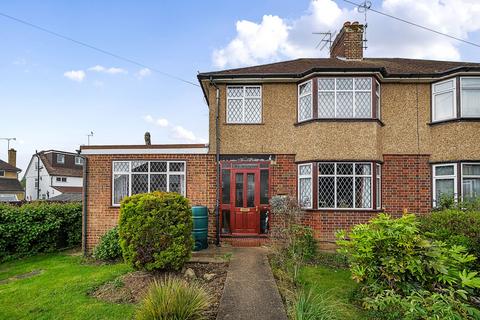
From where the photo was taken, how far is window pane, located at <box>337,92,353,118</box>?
30.2ft

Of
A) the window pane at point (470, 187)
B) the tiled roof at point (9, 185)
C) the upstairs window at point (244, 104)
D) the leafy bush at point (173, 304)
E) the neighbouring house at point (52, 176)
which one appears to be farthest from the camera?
the tiled roof at point (9, 185)

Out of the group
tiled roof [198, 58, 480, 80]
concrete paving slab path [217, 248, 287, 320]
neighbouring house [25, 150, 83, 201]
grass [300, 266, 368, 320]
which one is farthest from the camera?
neighbouring house [25, 150, 83, 201]

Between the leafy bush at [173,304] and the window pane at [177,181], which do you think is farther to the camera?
the window pane at [177,181]

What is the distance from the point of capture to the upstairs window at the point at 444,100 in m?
9.18

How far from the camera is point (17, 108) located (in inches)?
440

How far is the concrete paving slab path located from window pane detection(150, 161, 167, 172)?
3888mm

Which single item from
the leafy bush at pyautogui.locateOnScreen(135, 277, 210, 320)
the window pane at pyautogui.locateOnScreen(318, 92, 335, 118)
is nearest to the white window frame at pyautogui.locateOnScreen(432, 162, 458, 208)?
the window pane at pyautogui.locateOnScreen(318, 92, 335, 118)

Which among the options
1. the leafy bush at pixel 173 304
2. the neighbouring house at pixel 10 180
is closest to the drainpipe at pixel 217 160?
the leafy bush at pixel 173 304

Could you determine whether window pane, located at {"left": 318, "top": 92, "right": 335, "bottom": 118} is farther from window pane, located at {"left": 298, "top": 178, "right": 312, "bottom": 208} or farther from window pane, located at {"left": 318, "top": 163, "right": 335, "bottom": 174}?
window pane, located at {"left": 298, "top": 178, "right": 312, "bottom": 208}

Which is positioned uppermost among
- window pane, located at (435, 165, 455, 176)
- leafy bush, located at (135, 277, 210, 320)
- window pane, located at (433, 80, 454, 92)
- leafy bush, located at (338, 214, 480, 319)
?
window pane, located at (433, 80, 454, 92)

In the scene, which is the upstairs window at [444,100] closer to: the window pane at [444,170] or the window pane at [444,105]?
the window pane at [444,105]

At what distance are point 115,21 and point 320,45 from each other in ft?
30.2

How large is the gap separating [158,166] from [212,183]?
183 cm

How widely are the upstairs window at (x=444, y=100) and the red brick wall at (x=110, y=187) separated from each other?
7403mm
